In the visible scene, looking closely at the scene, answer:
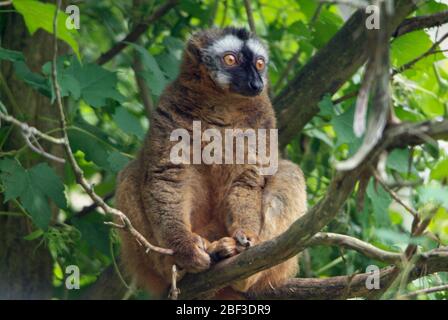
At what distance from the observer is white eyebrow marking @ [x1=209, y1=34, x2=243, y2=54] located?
27.5 ft

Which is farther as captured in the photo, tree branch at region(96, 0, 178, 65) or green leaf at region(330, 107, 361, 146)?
tree branch at region(96, 0, 178, 65)

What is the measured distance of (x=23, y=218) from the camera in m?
9.14

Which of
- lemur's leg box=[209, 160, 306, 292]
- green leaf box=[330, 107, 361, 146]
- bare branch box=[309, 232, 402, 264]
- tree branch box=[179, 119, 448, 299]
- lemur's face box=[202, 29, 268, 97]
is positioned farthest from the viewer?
lemur's face box=[202, 29, 268, 97]

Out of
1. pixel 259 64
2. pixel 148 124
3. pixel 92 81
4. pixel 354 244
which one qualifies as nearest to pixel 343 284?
pixel 354 244

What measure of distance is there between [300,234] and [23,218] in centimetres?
473

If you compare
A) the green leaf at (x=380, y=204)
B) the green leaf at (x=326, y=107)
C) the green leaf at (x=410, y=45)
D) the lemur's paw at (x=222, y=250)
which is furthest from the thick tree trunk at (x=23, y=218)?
the green leaf at (x=410, y=45)

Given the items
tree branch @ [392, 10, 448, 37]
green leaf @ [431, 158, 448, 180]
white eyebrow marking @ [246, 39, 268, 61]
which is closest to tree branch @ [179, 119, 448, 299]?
green leaf @ [431, 158, 448, 180]

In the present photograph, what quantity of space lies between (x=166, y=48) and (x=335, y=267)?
3387mm

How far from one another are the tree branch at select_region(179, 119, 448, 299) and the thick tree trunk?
272 cm

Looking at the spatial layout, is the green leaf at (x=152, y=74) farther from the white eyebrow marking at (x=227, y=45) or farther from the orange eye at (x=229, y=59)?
the orange eye at (x=229, y=59)

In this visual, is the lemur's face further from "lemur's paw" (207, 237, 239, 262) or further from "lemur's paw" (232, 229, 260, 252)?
"lemur's paw" (207, 237, 239, 262)

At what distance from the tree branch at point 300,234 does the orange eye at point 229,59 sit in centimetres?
236
